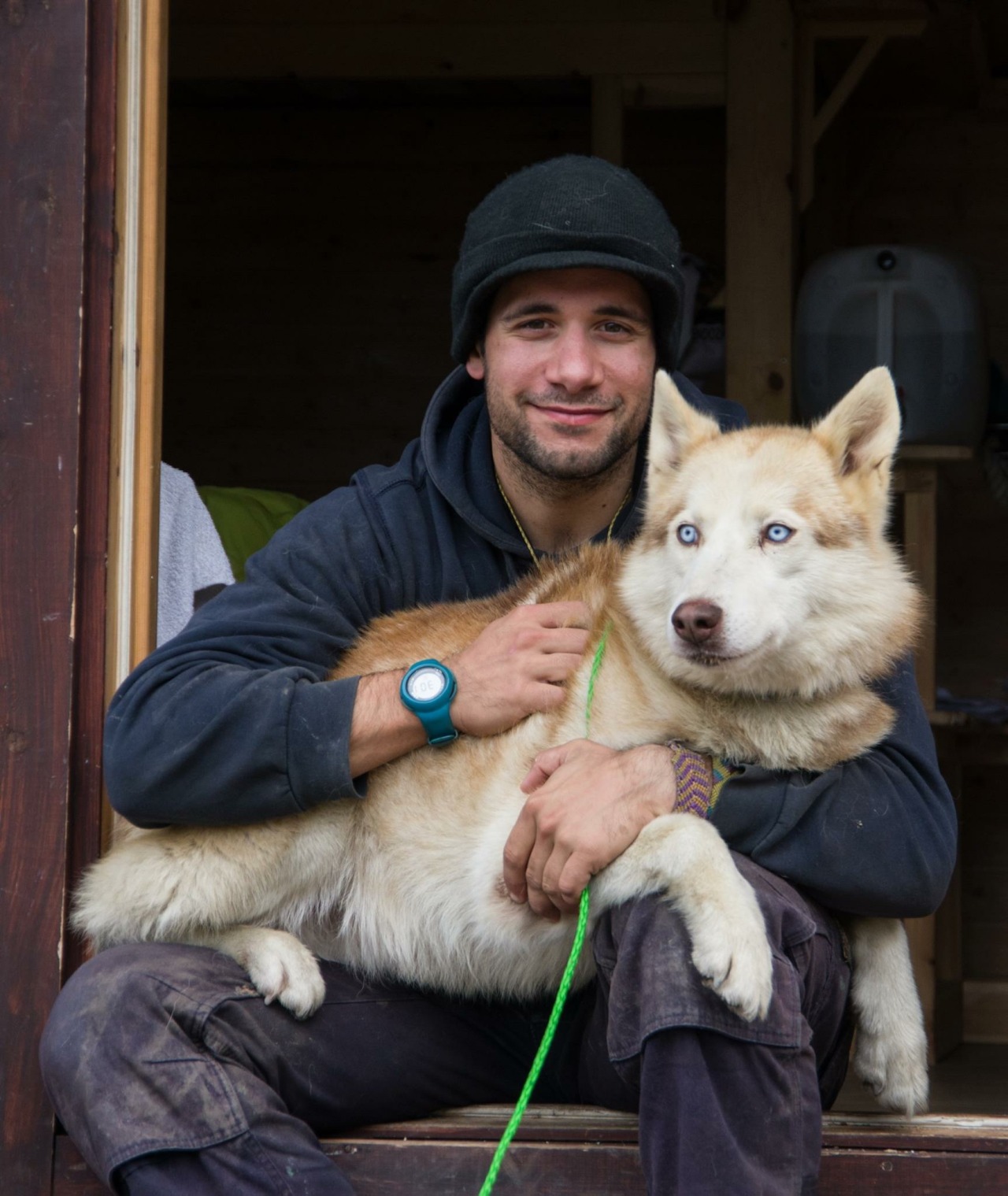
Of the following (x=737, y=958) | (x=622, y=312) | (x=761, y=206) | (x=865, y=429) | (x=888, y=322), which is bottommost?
(x=737, y=958)

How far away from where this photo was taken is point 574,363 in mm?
2949

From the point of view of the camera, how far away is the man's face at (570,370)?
297 cm

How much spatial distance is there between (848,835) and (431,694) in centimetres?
74

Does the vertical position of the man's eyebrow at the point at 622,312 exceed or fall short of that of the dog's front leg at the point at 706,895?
it exceeds it

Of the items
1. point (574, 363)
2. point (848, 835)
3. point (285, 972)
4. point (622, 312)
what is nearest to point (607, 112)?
point (622, 312)

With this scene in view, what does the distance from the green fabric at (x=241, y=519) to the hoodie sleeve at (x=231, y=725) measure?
1561 millimetres

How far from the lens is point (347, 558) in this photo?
2.93 meters

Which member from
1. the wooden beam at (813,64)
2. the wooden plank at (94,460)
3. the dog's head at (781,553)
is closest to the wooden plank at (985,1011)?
the wooden beam at (813,64)

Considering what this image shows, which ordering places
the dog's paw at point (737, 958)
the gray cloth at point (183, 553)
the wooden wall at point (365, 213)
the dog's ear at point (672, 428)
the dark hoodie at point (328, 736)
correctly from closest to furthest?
the dog's paw at point (737, 958), the dark hoodie at point (328, 736), the dog's ear at point (672, 428), the gray cloth at point (183, 553), the wooden wall at point (365, 213)

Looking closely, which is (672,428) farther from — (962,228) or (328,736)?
(962,228)

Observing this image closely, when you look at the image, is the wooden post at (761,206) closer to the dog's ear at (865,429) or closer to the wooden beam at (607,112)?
the wooden beam at (607,112)

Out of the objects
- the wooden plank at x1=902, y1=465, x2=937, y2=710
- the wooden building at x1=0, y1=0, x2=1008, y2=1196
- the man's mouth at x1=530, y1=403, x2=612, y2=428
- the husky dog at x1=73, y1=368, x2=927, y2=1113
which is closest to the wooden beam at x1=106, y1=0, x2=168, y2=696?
the wooden building at x1=0, y1=0, x2=1008, y2=1196

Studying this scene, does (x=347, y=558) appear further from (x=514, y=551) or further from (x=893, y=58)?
(x=893, y=58)

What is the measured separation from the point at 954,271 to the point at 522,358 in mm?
2634
